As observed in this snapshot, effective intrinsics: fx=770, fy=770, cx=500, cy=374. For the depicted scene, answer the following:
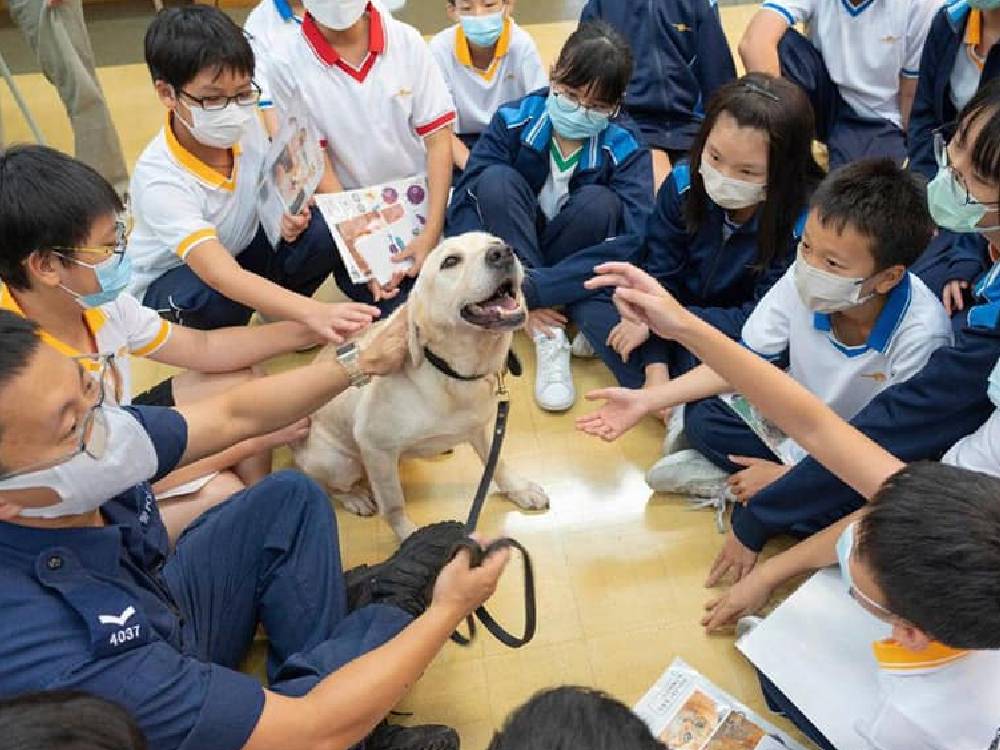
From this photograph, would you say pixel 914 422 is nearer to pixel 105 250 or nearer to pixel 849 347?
pixel 849 347

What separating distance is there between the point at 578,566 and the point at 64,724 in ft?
5.16

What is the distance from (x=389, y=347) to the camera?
1946mm

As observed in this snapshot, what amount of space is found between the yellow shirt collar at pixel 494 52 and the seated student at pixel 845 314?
174 centimetres

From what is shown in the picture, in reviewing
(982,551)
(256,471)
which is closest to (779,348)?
(982,551)

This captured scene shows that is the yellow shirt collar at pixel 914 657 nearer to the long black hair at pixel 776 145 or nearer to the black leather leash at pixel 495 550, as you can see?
the black leather leash at pixel 495 550

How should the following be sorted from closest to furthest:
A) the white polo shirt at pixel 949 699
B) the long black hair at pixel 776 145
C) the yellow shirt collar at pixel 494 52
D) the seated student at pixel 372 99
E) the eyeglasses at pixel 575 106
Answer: the white polo shirt at pixel 949 699, the long black hair at pixel 776 145, the eyeglasses at pixel 575 106, the seated student at pixel 372 99, the yellow shirt collar at pixel 494 52

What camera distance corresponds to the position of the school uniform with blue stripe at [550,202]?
2.82 metres

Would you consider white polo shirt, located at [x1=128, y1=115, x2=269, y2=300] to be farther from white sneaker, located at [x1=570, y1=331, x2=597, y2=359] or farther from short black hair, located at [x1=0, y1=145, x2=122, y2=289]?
white sneaker, located at [x1=570, y1=331, x2=597, y2=359]

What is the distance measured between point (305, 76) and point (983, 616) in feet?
8.64

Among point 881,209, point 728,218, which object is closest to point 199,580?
point 881,209

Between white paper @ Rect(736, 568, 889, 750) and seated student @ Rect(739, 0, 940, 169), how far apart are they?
7.02 ft

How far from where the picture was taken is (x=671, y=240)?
2.64m

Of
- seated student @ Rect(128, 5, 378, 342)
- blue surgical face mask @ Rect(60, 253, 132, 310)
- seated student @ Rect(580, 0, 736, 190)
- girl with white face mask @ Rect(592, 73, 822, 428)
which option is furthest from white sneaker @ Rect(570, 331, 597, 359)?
blue surgical face mask @ Rect(60, 253, 132, 310)

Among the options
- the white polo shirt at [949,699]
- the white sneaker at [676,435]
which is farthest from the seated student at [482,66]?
the white polo shirt at [949,699]
